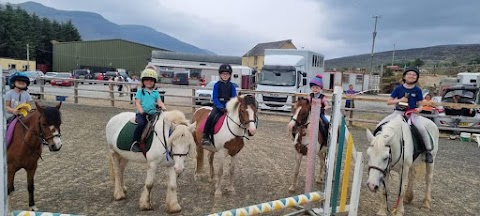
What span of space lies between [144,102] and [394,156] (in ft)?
11.6

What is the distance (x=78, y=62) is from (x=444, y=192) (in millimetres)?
60297

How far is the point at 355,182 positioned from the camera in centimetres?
362

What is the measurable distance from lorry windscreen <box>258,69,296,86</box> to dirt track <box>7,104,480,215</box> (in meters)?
8.18

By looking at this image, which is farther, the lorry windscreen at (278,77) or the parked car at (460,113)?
the lorry windscreen at (278,77)

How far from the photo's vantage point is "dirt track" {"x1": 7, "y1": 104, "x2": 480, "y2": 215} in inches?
183

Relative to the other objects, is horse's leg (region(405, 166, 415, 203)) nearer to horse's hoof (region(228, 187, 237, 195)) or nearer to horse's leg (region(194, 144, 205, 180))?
horse's hoof (region(228, 187, 237, 195))

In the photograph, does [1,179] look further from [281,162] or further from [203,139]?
[281,162]

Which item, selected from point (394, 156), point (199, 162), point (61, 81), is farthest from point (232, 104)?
point (61, 81)

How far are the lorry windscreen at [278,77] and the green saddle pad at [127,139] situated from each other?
12867mm

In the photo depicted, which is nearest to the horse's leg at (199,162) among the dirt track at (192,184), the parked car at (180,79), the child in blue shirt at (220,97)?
the dirt track at (192,184)

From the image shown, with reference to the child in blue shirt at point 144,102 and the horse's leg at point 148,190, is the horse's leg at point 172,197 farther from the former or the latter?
the child in blue shirt at point 144,102

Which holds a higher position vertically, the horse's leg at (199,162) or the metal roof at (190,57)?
the metal roof at (190,57)

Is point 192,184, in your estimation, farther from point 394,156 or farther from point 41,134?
point 394,156

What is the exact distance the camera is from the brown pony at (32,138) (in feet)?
13.2
